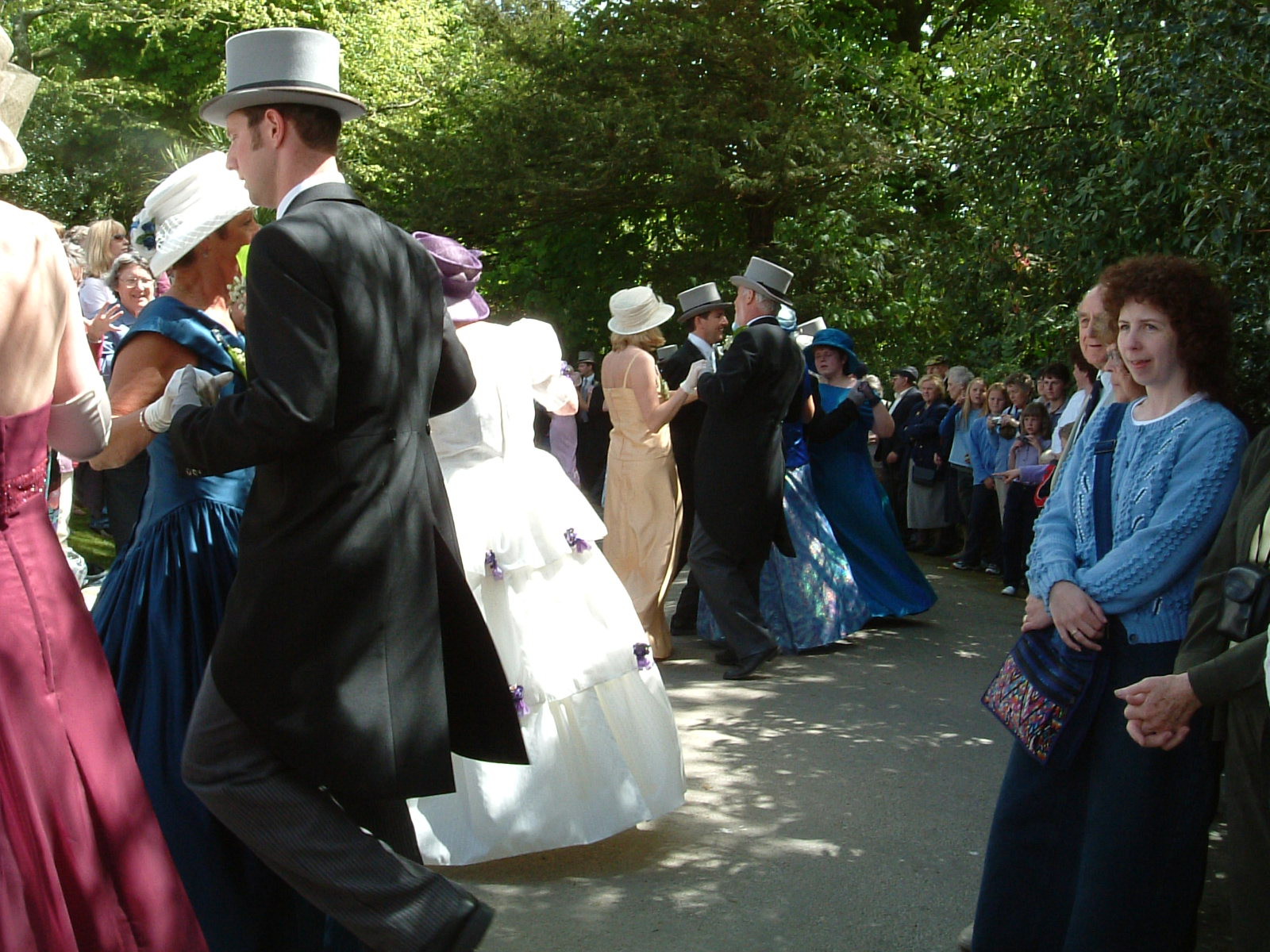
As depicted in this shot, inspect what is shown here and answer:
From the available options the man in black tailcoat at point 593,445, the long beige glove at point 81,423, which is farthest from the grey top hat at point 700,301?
the man in black tailcoat at point 593,445

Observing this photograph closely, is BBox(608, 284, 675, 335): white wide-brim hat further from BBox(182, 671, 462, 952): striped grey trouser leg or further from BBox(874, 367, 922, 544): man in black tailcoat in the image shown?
BBox(874, 367, 922, 544): man in black tailcoat

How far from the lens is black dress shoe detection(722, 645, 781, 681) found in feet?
22.0

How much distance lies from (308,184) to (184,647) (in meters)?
1.07

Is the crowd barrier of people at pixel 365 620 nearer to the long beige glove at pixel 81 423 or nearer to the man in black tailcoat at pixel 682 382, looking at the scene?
the long beige glove at pixel 81 423

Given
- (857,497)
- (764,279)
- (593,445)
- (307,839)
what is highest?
(764,279)

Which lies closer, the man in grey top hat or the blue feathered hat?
the man in grey top hat

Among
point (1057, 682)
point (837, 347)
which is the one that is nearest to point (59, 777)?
point (1057, 682)

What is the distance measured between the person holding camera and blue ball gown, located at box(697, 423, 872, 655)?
14.5ft

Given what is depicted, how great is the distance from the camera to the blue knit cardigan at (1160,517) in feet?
9.64

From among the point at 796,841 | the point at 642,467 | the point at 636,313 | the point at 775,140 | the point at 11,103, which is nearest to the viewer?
the point at 11,103

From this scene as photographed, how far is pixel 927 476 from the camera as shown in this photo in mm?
11852

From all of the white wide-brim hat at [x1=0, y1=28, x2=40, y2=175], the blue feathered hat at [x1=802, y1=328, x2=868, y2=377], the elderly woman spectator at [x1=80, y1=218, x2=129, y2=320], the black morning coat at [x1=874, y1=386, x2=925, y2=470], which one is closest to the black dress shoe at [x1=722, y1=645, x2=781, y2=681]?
the blue feathered hat at [x1=802, y1=328, x2=868, y2=377]

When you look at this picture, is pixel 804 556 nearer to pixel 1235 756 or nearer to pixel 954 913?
pixel 954 913

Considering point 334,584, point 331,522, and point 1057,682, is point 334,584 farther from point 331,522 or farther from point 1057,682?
point 1057,682
